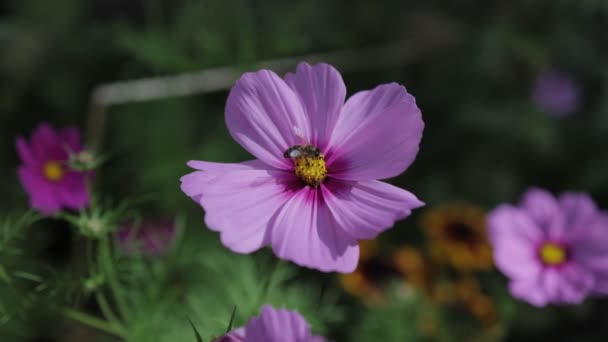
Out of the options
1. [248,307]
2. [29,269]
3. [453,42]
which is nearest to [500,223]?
[248,307]

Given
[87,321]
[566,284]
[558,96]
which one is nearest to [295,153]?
[87,321]

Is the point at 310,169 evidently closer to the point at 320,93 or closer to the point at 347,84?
the point at 320,93

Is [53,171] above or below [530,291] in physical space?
above

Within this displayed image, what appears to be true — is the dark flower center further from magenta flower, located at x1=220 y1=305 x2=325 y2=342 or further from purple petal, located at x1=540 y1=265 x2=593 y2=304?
magenta flower, located at x1=220 y1=305 x2=325 y2=342

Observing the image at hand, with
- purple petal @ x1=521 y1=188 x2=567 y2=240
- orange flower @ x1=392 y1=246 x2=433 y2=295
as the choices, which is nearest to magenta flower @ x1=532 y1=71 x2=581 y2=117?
orange flower @ x1=392 y1=246 x2=433 y2=295

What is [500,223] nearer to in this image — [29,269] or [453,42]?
[29,269]

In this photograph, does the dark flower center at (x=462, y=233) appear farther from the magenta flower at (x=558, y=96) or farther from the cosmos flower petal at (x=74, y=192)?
the cosmos flower petal at (x=74, y=192)

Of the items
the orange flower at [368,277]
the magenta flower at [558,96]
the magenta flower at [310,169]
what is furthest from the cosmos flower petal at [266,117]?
the magenta flower at [558,96]
